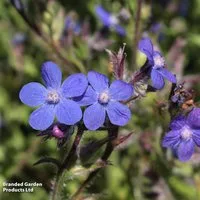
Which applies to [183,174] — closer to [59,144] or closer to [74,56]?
[74,56]

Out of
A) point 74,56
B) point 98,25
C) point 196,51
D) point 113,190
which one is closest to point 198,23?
point 196,51

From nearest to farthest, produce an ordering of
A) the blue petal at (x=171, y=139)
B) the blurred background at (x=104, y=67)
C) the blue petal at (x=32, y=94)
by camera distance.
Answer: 1. the blue petal at (x=32, y=94)
2. the blue petal at (x=171, y=139)
3. the blurred background at (x=104, y=67)

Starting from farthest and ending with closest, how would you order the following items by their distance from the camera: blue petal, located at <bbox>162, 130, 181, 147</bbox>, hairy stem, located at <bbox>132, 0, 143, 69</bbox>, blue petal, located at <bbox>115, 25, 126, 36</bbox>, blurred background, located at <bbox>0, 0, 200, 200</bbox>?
blue petal, located at <bbox>115, 25, 126, 36</bbox>, blurred background, located at <bbox>0, 0, 200, 200</bbox>, hairy stem, located at <bbox>132, 0, 143, 69</bbox>, blue petal, located at <bbox>162, 130, 181, 147</bbox>

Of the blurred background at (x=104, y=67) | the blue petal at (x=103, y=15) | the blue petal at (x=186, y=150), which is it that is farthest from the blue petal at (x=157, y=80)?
the blue petal at (x=103, y=15)

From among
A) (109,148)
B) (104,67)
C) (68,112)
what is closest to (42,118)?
(68,112)

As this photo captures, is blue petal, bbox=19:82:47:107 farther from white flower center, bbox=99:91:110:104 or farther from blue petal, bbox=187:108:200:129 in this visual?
blue petal, bbox=187:108:200:129

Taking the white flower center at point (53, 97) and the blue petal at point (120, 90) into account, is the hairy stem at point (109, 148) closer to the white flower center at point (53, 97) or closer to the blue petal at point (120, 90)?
the blue petal at point (120, 90)

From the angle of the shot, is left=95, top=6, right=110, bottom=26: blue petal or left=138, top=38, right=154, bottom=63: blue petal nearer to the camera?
left=138, top=38, right=154, bottom=63: blue petal

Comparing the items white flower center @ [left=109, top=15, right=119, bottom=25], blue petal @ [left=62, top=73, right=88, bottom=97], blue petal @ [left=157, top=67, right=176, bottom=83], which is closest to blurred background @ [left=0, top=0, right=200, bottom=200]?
white flower center @ [left=109, top=15, right=119, bottom=25]
